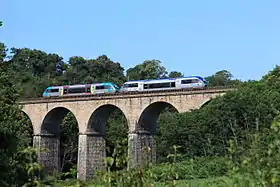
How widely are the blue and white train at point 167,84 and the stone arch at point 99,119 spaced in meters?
2.11

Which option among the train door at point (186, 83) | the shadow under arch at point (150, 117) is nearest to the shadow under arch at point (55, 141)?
the shadow under arch at point (150, 117)

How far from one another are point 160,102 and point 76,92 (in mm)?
9941

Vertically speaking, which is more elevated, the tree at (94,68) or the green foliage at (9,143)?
the tree at (94,68)

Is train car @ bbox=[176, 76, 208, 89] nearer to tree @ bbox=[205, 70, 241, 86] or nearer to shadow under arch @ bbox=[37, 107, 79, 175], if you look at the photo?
shadow under arch @ bbox=[37, 107, 79, 175]

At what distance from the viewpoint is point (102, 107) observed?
43500mm

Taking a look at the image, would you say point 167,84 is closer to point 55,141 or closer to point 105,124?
point 105,124

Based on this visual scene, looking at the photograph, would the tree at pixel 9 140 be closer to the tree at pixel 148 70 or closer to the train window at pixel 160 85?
the train window at pixel 160 85

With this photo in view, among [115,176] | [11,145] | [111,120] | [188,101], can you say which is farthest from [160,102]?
[115,176]

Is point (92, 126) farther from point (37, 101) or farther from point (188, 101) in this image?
point (188, 101)

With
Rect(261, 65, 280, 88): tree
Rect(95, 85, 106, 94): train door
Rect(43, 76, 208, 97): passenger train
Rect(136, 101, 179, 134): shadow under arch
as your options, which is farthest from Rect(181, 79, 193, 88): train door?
Rect(95, 85, 106, 94): train door

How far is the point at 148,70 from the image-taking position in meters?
83.7

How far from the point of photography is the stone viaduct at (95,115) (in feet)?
130

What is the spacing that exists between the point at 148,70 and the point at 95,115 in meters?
40.6

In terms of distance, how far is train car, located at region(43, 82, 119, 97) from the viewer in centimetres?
4569
